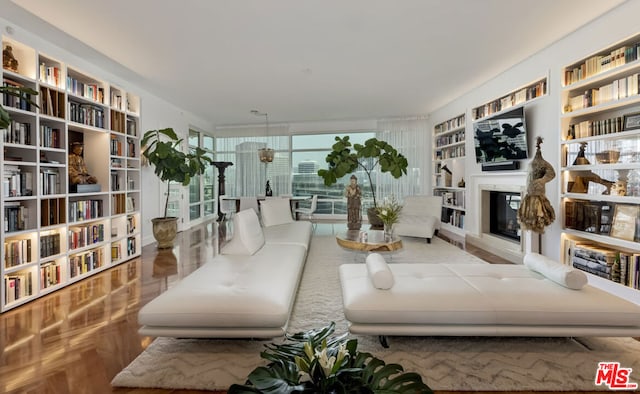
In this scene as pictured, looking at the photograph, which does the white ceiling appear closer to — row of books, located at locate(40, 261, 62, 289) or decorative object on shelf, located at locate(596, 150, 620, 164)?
decorative object on shelf, located at locate(596, 150, 620, 164)

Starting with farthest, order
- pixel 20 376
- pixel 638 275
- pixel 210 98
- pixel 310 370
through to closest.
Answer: pixel 210 98
pixel 638 275
pixel 20 376
pixel 310 370

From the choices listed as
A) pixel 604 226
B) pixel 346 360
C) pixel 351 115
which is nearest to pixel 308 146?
pixel 351 115

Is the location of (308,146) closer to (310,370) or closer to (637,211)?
(637,211)

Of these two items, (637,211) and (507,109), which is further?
(507,109)

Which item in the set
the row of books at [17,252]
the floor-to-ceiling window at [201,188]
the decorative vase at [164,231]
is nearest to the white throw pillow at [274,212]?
the decorative vase at [164,231]

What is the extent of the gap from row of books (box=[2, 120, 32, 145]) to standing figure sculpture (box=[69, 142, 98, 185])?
74 centimetres

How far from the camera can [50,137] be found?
3348 mm

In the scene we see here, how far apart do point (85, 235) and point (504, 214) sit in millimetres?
6078

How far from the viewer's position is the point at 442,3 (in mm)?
2920

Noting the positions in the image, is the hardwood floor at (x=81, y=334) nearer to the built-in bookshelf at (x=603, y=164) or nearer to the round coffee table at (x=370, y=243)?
the round coffee table at (x=370, y=243)

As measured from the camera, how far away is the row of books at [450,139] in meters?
6.45

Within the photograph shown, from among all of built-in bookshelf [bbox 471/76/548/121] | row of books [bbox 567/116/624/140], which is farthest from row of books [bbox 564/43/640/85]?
row of books [bbox 567/116/624/140]

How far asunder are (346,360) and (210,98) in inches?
237

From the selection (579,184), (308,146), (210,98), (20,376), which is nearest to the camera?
(20,376)
